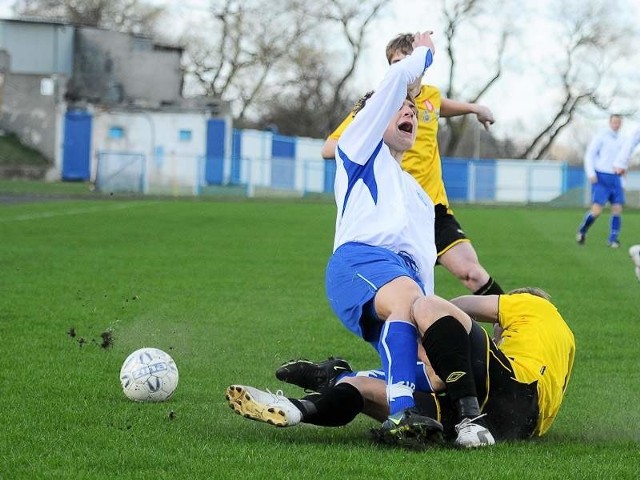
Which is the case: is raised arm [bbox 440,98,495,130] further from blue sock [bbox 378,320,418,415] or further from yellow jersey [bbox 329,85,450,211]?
blue sock [bbox 378,320,418,415]

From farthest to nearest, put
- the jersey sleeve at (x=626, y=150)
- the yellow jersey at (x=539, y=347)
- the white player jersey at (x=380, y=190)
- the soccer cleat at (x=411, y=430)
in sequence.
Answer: the jersey sleeve at (x=626, y=150) → the white player jersey at (x=380, y=190) → the yellow jersey at (x=539, y=347) → the soccer cleat at (x=411, y=430)

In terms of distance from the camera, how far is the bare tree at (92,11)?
66938 millimetres

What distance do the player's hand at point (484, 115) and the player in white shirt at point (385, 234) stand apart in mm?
1994

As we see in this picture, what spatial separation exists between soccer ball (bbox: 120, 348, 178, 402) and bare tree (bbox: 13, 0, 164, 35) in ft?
205

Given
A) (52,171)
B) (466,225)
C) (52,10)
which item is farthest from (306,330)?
(52,10)

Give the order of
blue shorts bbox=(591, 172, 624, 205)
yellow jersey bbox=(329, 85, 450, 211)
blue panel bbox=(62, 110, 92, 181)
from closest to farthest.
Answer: yellow jersey bbox=(329, 85, 450, 211)
blue shorts bbox=(591, 172, 624, 205)
blue panel bbox=(62, 110, 92, 181)

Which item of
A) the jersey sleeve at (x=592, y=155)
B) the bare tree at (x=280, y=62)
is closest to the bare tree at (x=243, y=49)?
the bare tree at (x=280, y=62)

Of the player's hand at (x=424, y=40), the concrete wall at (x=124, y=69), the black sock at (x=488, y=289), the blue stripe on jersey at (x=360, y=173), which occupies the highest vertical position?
the concrete wall at (x=124, y=69)

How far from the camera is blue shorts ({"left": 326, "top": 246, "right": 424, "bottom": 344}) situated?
5156 mm

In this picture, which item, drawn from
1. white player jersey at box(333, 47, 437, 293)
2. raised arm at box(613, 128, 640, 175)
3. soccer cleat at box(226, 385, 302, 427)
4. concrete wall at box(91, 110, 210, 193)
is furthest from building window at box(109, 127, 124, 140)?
soccer cleat at box(226, 385, 302, 427)

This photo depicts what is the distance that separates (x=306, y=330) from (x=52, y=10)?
62.1m

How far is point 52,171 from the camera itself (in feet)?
171

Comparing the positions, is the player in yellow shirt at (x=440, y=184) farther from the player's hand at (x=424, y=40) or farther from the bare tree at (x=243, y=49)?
the bare tree at (x=243, y=49)

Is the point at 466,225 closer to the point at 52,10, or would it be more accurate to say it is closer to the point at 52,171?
the point at 52,171
